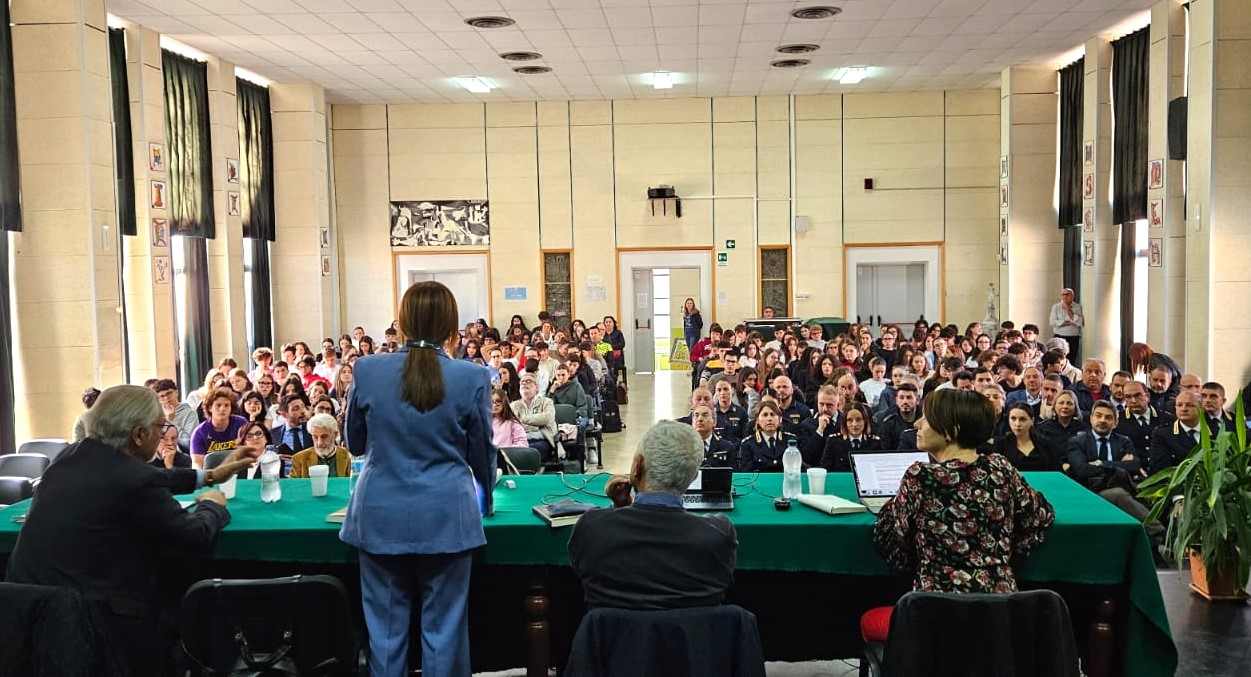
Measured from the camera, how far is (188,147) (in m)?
13.0

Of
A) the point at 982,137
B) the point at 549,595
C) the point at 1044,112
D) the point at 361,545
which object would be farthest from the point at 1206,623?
the point at 982,137

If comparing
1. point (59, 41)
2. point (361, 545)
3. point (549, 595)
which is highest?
point (59, 41)

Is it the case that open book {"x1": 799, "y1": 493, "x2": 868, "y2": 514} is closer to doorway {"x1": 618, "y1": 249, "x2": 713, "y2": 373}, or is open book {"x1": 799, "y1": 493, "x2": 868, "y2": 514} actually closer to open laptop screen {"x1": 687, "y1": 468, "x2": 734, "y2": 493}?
open laptop screen {"x1": 687, "y1": 468, "x2": 734, "y2": 493}

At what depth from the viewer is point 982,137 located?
17.5 m

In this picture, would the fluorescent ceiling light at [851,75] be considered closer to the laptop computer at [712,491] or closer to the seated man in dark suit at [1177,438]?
the seated man in dark suit at [1177,438]

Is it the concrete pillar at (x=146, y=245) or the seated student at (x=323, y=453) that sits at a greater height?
the concrete pillar at (x=146, y=245)

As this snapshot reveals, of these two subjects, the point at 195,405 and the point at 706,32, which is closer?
the point at 195,405

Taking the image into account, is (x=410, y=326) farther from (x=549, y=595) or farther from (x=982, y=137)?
(x=982, y=137)

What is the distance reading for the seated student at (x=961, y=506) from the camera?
3477mm

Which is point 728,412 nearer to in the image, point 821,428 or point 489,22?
point 821,428

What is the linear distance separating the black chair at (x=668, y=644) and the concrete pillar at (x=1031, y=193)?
47.2ft

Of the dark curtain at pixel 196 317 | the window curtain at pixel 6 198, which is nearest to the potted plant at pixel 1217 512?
the window curtain at pixel 6 198

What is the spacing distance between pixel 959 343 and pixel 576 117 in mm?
8118

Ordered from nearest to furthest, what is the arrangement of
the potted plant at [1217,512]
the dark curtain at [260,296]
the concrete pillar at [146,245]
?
1. the potted plant at [1217,512]
2. the concrete pillar at [146,245]
3. the dark curtain at [260,296]
